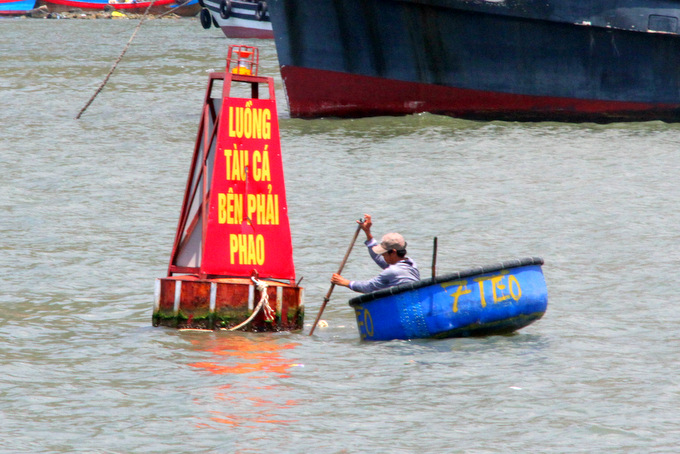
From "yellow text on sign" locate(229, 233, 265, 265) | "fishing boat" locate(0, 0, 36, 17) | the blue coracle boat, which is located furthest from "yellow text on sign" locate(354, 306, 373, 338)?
"fishing boat" locate(0, 0, 36, 17)

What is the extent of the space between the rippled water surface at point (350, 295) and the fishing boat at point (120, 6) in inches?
2353

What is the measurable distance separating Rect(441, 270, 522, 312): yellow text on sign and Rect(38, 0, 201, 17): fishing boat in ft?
249

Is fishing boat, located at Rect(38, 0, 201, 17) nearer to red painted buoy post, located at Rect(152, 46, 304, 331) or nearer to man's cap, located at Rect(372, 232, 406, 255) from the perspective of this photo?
red painted buoy post, located at Rect(152, 46, 304, 331)

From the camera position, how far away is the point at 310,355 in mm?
9461

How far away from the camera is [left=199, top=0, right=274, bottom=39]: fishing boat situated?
53125 millimetres

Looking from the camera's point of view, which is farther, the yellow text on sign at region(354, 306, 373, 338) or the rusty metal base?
the rusty metal base

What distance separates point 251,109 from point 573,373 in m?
4.14

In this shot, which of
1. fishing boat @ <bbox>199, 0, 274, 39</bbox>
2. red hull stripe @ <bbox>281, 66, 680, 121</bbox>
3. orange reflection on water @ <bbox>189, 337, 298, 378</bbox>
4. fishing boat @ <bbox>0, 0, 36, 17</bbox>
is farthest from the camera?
fishing boat @ <bbox>0, 0, 36, 17</bbox>

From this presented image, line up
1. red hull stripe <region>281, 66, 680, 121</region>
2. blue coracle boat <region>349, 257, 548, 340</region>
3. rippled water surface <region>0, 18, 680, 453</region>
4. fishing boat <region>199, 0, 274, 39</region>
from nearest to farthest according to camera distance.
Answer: rippled water surface <region>0, 18, 680, 453</region> < blue coracle boat <region>349, 257, 548, 340</region> < red hull stripe <region>281, 66, 680, 121</region> < fishing boat <region>199, 0, 274, 39</region>

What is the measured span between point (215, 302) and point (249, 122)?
6.15 feet

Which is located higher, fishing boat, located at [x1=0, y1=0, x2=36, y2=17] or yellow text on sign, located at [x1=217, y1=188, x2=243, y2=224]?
fishing boat, located at [x1=0, y1=0, x2=36, y2=17]

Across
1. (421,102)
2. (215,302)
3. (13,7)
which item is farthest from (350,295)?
(13,7)

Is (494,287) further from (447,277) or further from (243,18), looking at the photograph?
(243,18)

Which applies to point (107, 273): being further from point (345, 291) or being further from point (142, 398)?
point (142, 398)
